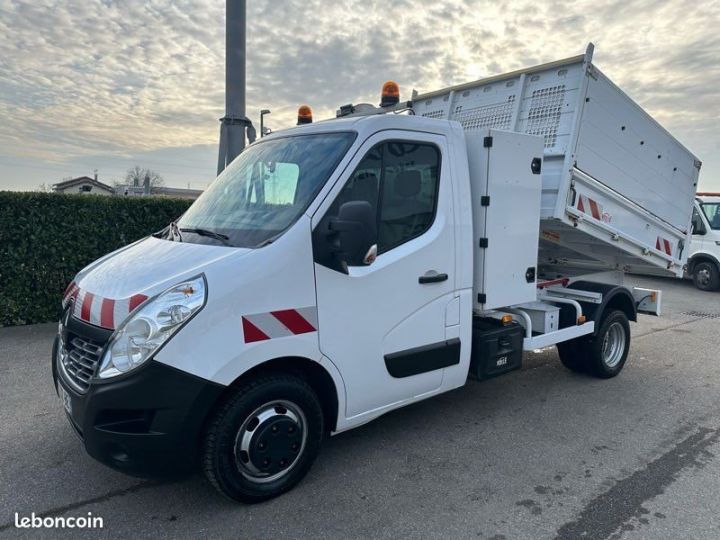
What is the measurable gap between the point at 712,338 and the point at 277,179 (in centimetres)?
713

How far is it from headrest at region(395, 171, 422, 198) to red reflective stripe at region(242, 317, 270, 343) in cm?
133

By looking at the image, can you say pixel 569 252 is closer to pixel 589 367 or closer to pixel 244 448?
pixel 589 367

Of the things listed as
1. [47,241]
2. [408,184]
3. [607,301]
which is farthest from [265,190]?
[47,241]

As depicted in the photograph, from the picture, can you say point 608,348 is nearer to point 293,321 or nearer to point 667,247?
point 667,247

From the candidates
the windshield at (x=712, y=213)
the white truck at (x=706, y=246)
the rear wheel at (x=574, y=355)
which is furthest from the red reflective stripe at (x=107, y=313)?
the windshield at (x=712, y=213)

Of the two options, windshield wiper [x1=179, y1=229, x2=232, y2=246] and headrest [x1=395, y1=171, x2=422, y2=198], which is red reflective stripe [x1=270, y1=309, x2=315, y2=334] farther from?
headrest [x1=395, y1=171, x2=422, y2=198]

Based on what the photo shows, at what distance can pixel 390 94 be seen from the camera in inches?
174

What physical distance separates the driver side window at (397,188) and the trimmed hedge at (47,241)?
533 centimetres

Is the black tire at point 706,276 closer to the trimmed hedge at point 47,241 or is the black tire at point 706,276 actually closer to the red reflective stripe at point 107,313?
the trimmed hedge at point 47,241

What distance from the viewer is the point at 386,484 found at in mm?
3344

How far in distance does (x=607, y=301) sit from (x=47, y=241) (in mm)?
6886

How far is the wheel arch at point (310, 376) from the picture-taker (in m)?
2.96

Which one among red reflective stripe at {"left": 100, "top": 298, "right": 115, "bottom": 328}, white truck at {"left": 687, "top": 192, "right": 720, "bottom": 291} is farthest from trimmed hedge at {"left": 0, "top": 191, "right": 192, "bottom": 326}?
white truck at {"left": 687, "top": 192, "right": 720, "bottom": 291}

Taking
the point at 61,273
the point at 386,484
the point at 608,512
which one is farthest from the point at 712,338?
the point at 61,273
